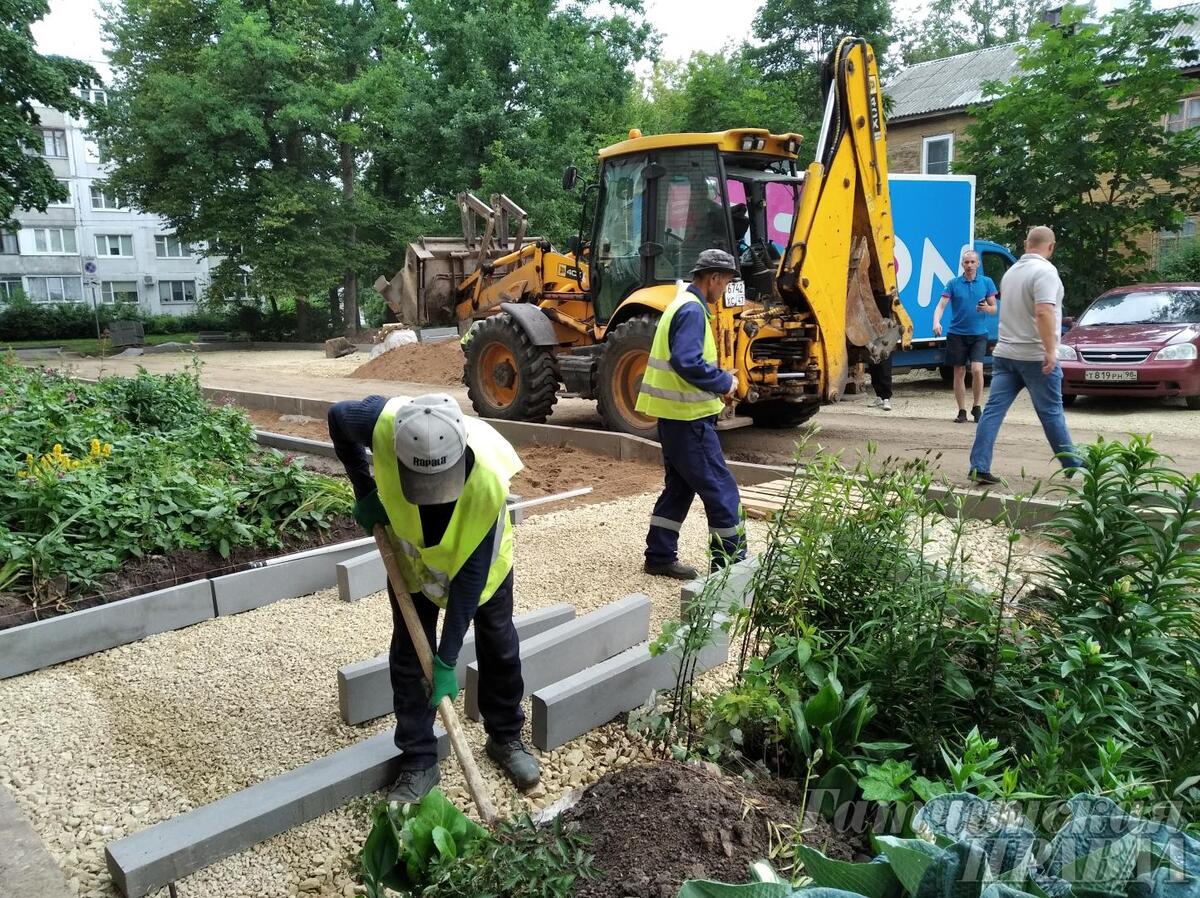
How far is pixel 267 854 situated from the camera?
A: 288 centimetres

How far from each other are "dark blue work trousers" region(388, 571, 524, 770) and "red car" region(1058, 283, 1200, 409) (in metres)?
10.2

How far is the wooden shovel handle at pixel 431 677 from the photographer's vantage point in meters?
2.89

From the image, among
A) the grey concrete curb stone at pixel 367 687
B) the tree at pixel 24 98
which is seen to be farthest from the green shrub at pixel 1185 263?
the tree at pixel 24 98

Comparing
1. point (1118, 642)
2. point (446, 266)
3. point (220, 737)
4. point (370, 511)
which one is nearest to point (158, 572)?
point (220, 737)

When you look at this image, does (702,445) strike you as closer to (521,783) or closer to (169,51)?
(521,783)

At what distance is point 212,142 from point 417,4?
7.47m

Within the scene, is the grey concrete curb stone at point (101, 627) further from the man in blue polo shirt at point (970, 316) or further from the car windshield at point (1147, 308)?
the car windshield at point (1147, 308)

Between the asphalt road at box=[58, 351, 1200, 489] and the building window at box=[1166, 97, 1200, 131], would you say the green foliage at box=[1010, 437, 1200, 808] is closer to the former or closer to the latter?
the asphalt road at box=[58, 351, 1200, 489]

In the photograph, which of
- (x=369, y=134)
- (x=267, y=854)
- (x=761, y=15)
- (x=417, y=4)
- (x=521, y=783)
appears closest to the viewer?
(x=267, y=854)

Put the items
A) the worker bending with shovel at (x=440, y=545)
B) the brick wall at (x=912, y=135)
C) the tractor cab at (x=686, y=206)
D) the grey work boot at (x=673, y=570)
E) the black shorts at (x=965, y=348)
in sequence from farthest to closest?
1. the brick wall at (x=912, y=135)
2. the black shorts at (x=965, y=348)
3. the tractor cab at (x=686, y=206)
4. the grey work boot at (x=673, y=570)
5. the worker bending with shovel at (x=440, y=545)

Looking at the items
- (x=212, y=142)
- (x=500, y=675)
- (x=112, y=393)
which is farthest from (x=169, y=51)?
(x=500, y=675)

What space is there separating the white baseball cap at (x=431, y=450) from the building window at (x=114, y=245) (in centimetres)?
5863

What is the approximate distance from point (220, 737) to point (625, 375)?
19.5ft

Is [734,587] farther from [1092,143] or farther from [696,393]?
[1092,143]
